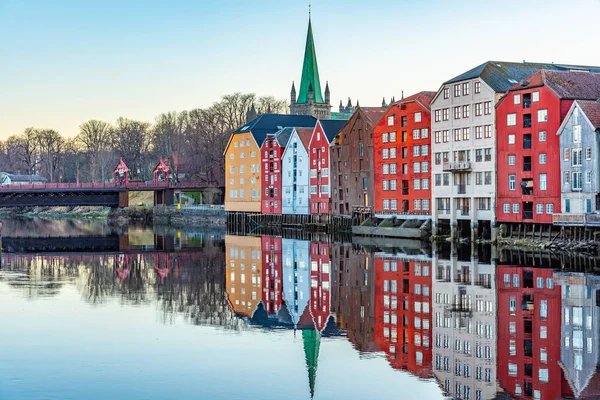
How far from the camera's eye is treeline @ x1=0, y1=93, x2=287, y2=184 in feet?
427

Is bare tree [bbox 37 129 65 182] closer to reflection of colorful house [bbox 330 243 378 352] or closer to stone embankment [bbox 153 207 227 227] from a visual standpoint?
stone embankment [bbox 153 207 227 227]

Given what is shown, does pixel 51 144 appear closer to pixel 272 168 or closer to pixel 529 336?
pixel 272 168

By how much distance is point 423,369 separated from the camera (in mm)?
23672

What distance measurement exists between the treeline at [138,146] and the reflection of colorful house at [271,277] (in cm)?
5912

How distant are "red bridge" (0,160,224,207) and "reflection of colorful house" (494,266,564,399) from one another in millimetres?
73674

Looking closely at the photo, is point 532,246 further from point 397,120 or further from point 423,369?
point 423,369

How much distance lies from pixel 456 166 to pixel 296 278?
92.3 ft

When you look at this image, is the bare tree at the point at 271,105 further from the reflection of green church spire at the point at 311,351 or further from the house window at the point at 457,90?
the reflection of green church spire at the point at 311,351

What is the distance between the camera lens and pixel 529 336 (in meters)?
27.1

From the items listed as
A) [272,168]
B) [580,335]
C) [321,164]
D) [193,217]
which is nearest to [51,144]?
[193,217]

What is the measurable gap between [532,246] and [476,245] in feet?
18.7

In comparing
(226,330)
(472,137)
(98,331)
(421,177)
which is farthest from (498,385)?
(421,177)

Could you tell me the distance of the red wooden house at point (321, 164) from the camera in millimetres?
93375

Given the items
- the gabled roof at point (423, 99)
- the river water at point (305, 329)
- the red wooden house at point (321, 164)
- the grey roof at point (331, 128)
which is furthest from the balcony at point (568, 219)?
the grey roof at point (331, 128)
